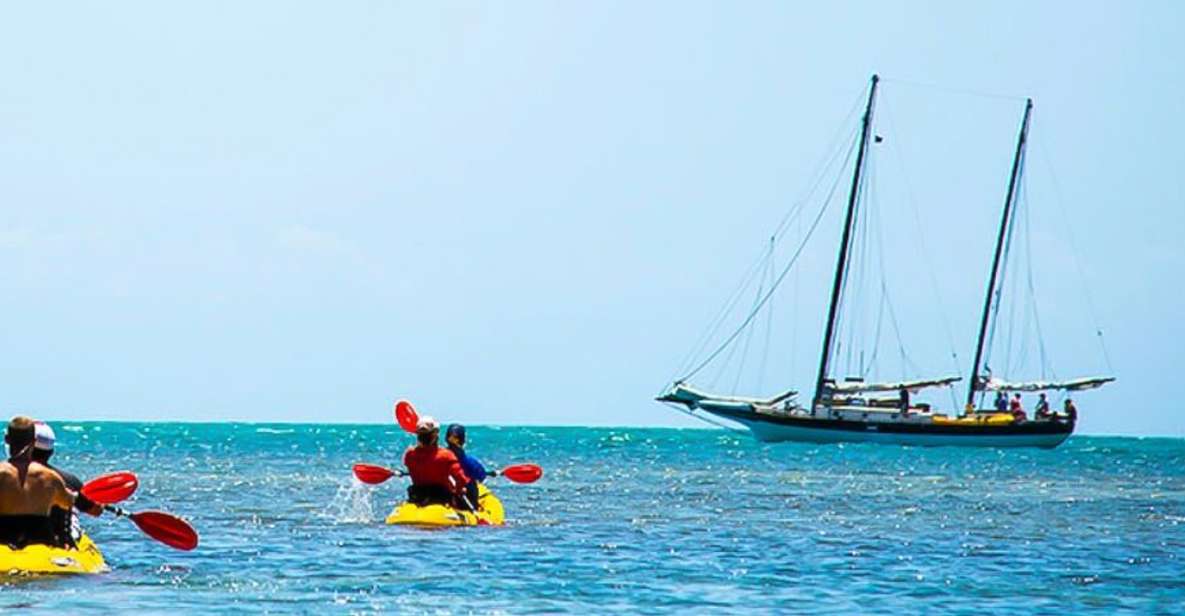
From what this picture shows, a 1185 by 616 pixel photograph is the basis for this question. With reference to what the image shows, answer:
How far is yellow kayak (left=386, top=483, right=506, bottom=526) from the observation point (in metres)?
32.7

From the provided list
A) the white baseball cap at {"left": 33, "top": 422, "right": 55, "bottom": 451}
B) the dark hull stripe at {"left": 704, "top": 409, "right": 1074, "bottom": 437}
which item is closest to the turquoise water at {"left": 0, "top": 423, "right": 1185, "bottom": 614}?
the white baseball cap at {"left": 33, "top": 422, "right": 55, "bottom": 451}

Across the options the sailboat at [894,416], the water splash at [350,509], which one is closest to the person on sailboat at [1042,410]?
the sailboat at [894,416]

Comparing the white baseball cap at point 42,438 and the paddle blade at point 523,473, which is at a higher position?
the white baseball cap at point 42,438

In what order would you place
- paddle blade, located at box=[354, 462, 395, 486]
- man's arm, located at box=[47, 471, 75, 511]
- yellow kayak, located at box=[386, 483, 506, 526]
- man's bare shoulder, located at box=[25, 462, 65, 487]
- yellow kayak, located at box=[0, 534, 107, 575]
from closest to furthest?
man's bare shoulder, located at box=[25, 462, 65, 487], man's arm, located at box=[47, 471, 75, 511], yellow kayak, located at box=[0, 534, 107, 575], yellow kayak, located at box=[386, 483, 506, 526], paddle blade, located at box=[354, 462, 395, 486]

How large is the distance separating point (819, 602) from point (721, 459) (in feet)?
233

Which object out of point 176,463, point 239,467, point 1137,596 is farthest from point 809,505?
point 176,463

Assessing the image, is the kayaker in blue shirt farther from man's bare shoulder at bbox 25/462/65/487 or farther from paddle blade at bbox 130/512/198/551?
man's bare shoulder at bbox 25/462/65/487

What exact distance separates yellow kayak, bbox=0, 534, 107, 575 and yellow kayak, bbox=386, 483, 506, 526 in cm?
925

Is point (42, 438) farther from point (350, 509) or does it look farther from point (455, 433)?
point (350, 509)

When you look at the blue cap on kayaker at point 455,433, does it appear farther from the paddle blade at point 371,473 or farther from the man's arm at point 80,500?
the man's arm at point 80,500

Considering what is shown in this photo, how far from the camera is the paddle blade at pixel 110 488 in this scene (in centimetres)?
2359

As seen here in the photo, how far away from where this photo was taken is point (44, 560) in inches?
896

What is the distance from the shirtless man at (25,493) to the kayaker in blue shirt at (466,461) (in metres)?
9.26

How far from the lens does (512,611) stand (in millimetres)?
22641
